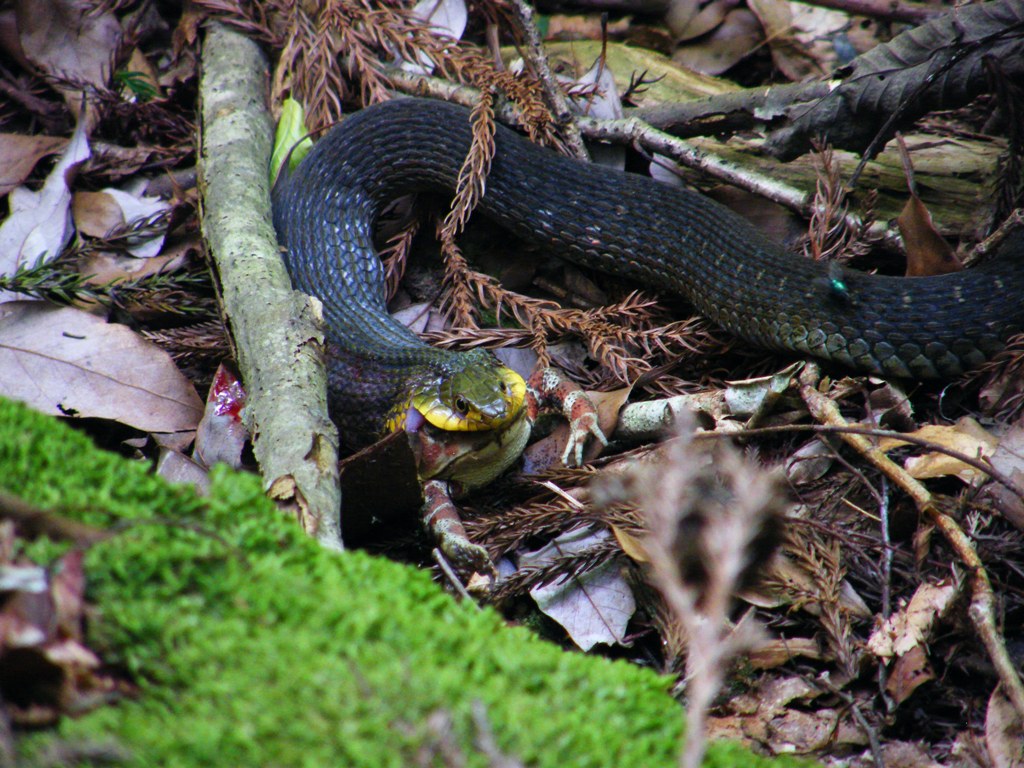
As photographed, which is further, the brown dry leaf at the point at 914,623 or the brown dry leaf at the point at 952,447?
the brown dry leaf at the point at 952,447

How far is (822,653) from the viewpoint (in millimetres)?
3121

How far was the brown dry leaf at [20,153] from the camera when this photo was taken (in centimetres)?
507

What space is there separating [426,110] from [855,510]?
354cm

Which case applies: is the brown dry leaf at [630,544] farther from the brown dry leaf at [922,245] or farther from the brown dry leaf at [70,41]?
the brown dry leaf at [70,41]

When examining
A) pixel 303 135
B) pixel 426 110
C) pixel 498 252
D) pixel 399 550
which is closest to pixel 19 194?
pixel 303 135

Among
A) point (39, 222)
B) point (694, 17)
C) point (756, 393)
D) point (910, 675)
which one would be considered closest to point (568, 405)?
point (756, 393)

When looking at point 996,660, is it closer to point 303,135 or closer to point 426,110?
point 426,110

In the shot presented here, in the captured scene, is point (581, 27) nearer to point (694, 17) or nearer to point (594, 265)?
point (694, 17)

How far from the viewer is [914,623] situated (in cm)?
301

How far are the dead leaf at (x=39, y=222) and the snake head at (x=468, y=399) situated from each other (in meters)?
2.53

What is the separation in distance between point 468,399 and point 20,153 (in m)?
3.66

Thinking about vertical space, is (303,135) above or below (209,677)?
above

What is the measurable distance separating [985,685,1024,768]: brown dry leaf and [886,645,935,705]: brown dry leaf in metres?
0.21

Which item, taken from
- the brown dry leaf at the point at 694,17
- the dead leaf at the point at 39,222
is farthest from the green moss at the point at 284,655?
the brown dry leaf at the point at 694,17
